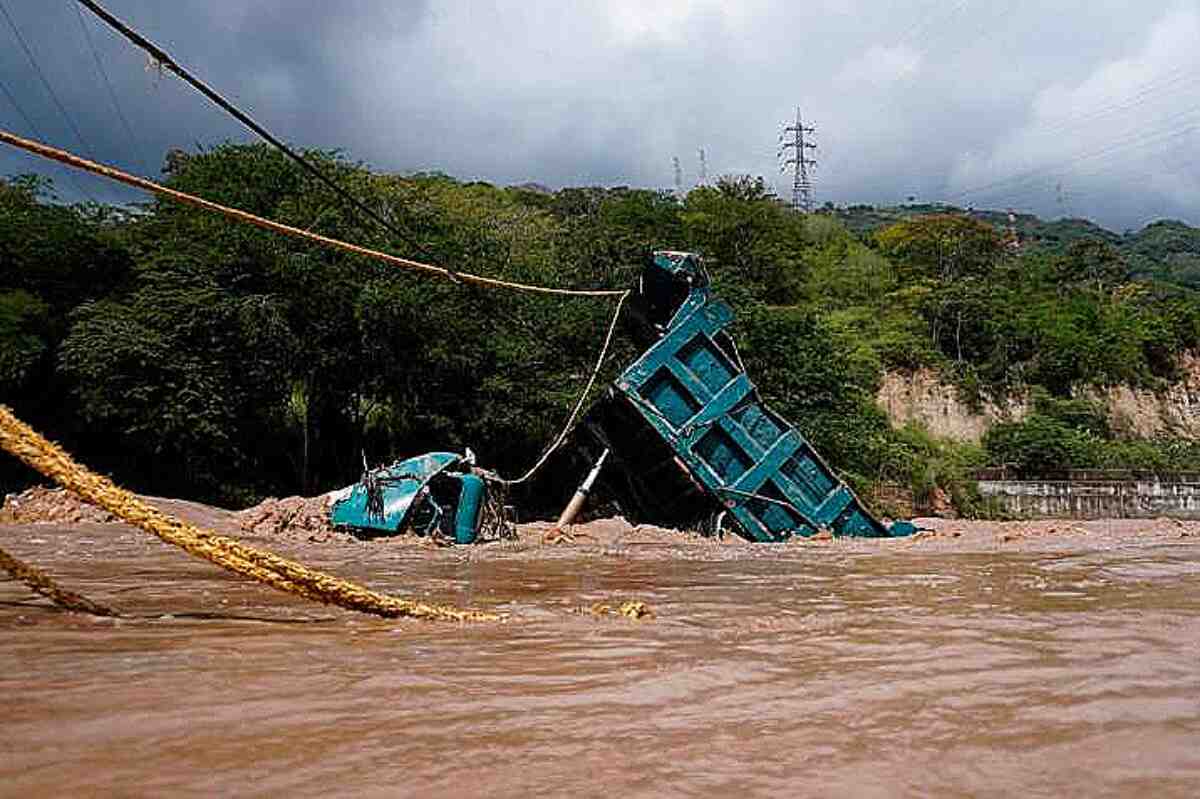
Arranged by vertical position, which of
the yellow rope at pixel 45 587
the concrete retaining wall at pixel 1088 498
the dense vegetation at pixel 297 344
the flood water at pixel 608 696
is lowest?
the flood water at pixel 608 696

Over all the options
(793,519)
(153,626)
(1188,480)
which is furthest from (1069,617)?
(1188,480)

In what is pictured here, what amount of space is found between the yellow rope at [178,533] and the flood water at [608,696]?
120 mm

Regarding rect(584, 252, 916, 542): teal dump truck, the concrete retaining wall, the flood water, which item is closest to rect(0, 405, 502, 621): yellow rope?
the flood water

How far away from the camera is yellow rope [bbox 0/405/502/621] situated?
12.3 feet

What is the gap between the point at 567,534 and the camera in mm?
10977

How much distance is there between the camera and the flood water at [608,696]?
2.12 metres

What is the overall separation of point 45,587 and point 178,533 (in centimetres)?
75

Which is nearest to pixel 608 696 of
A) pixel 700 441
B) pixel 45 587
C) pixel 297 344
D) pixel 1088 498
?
pixel 45 587

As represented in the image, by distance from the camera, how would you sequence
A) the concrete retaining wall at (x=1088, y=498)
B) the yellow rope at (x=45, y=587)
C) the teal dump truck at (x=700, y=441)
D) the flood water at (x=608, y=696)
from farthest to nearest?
the concrete retaining wall at (x=1088, y=498), the teal dump truck at (x=700, y=441), the yellow rope at (x=45, y=587), the flood water at (x=608, y=696)

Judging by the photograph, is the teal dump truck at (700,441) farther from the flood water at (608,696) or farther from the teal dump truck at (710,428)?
the flood water at (608,696)

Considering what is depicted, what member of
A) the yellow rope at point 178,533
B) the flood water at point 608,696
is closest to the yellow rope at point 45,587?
the flood water at point 608,696

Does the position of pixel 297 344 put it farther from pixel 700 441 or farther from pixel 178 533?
pixel 178 533

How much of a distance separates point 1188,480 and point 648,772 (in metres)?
30.7

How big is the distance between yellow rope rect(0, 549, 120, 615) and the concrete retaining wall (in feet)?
79.9
